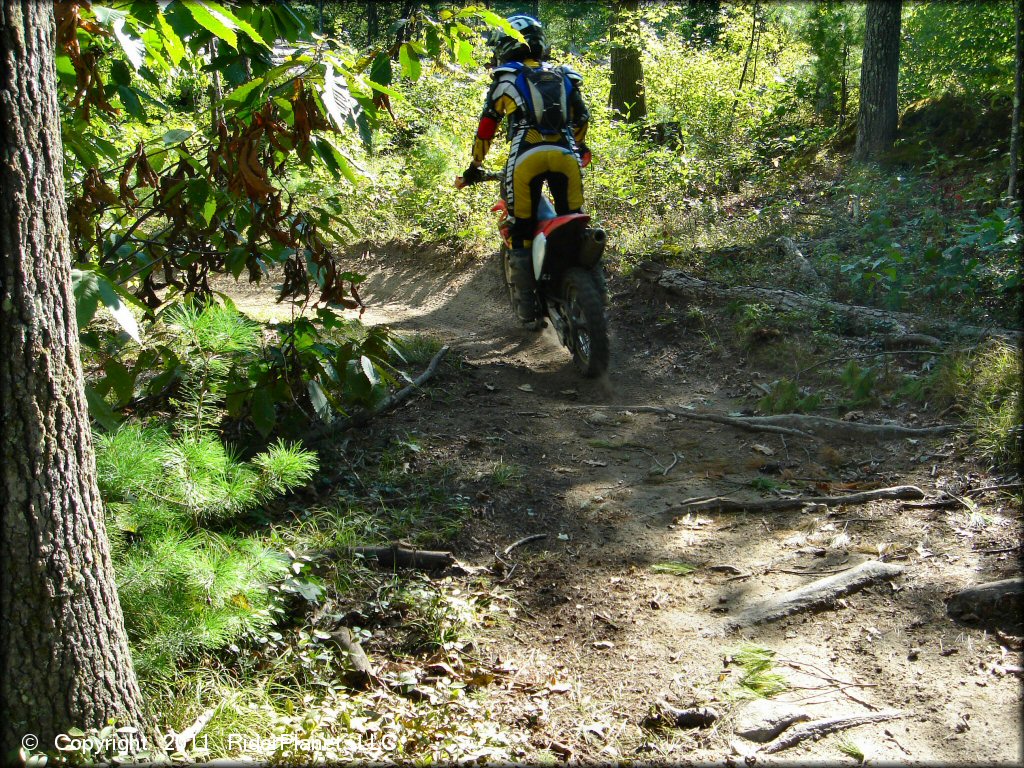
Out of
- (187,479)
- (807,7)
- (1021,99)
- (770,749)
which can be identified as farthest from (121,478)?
(807,7)

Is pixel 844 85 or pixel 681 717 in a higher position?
pixel 844 85

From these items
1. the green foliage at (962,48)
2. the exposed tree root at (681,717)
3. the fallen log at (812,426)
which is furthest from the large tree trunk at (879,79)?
the exposed tree root at (681,717)

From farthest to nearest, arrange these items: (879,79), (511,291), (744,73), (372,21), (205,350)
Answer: (372,21) → (744,73) → (879,79) → (511,291) → (205,350)

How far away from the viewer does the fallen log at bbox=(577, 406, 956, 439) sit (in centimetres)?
458

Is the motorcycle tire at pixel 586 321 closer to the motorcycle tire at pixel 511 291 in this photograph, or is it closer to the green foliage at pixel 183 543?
the motorcycle tire at pixel 511 291

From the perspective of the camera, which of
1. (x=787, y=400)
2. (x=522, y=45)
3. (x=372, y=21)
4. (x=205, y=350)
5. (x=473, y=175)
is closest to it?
(x=205, y=350)

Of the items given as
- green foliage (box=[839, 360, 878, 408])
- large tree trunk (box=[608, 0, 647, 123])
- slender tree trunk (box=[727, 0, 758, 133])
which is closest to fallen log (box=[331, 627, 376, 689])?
green foliage (box=[839, 360, 878, 408])

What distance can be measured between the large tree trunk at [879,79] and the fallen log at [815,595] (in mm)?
8580

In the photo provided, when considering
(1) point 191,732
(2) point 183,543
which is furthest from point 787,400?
(1) point 191,732

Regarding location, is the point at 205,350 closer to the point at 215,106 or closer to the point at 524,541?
the point at 215,106

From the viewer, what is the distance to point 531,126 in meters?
6.22

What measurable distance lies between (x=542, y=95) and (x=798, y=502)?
3688mm

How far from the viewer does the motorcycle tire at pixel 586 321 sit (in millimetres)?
5941

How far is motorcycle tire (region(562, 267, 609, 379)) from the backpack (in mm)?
1181
